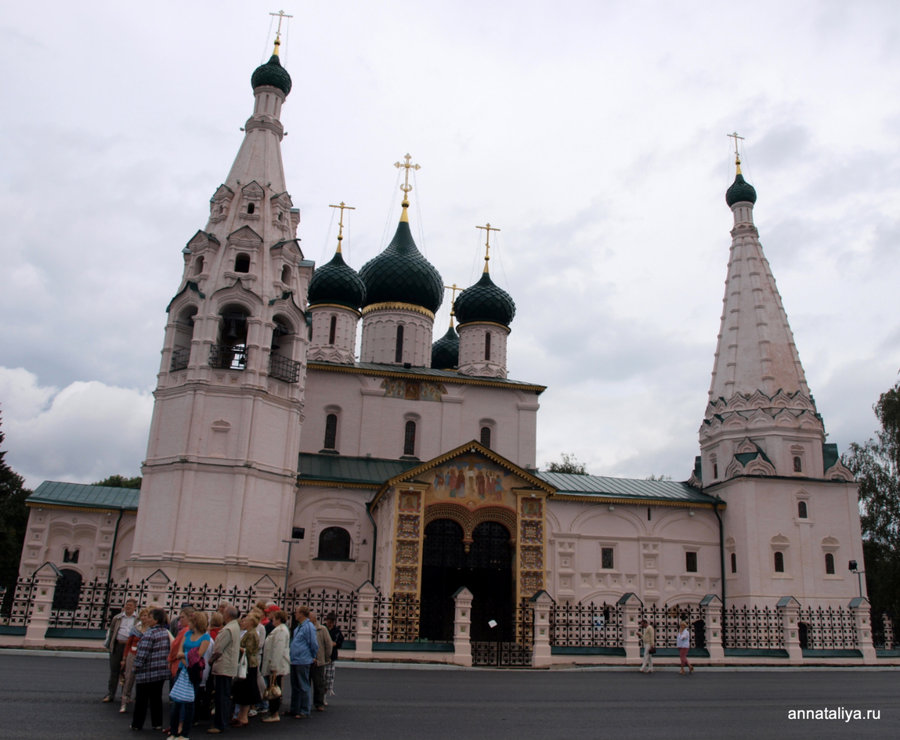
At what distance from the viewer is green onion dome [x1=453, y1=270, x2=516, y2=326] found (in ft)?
104

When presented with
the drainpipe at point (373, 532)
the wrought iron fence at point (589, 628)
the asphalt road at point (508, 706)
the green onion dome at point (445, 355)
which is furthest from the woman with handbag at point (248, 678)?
the green onion dome at point (445, 355)

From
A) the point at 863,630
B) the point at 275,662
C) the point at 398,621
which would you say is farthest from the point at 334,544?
Answer: the point at 275,662

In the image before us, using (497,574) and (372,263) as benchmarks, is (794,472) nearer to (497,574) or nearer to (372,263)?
(497,574)

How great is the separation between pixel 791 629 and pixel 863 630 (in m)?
2.53

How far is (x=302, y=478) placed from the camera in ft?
78.4

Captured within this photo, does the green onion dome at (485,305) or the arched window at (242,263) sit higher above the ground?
the green onion dome at (485,305)

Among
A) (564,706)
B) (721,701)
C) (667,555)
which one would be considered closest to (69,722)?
(564,706)

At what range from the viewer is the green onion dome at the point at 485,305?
104 ft

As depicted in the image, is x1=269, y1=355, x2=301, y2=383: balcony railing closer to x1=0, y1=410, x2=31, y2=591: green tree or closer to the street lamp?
the street lamp

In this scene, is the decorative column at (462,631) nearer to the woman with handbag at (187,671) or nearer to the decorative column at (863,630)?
the woman with handbag at (187,671)

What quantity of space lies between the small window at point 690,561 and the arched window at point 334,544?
1177 centimetres

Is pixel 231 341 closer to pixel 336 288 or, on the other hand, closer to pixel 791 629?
pixel 336 288

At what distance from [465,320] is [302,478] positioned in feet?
36.1

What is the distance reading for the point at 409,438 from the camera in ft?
90.7
